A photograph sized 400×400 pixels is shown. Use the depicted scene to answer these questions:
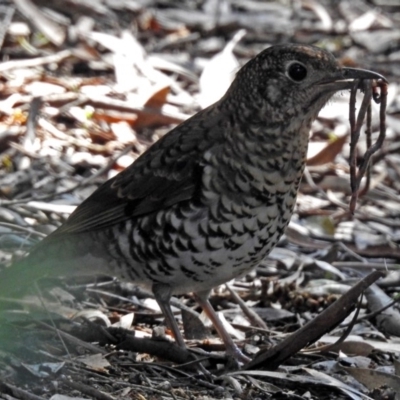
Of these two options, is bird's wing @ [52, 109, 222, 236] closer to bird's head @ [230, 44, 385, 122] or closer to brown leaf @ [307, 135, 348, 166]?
bird's head @ [230, 44, 385, 122]

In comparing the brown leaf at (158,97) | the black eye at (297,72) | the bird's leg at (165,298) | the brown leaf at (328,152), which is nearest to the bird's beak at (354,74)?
the black eye at (297,72)

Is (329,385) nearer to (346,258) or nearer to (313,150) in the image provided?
(346,258)

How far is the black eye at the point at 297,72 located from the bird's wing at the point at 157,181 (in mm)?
453

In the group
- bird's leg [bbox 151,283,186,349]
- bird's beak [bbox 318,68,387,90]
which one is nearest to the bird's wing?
bird's leg [bbox 151,283,186,349]

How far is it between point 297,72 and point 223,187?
629 millimetres

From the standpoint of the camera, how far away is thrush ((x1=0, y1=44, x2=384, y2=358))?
15.6 ft

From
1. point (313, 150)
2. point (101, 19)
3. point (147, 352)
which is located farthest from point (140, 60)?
point (147, 352)

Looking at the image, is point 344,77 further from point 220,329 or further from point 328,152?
point 328,152

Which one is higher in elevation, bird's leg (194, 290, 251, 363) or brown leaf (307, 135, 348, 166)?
brown leaf (307, 135, 348, 166)

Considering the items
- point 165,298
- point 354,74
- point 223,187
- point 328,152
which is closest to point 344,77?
point 354,74

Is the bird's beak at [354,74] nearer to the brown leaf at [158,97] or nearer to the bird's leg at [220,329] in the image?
the bird's leg at [220,329]

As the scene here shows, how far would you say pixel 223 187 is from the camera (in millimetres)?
4809

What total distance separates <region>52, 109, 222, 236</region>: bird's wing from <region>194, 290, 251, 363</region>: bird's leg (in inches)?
23.5

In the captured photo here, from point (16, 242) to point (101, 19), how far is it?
151 inches
